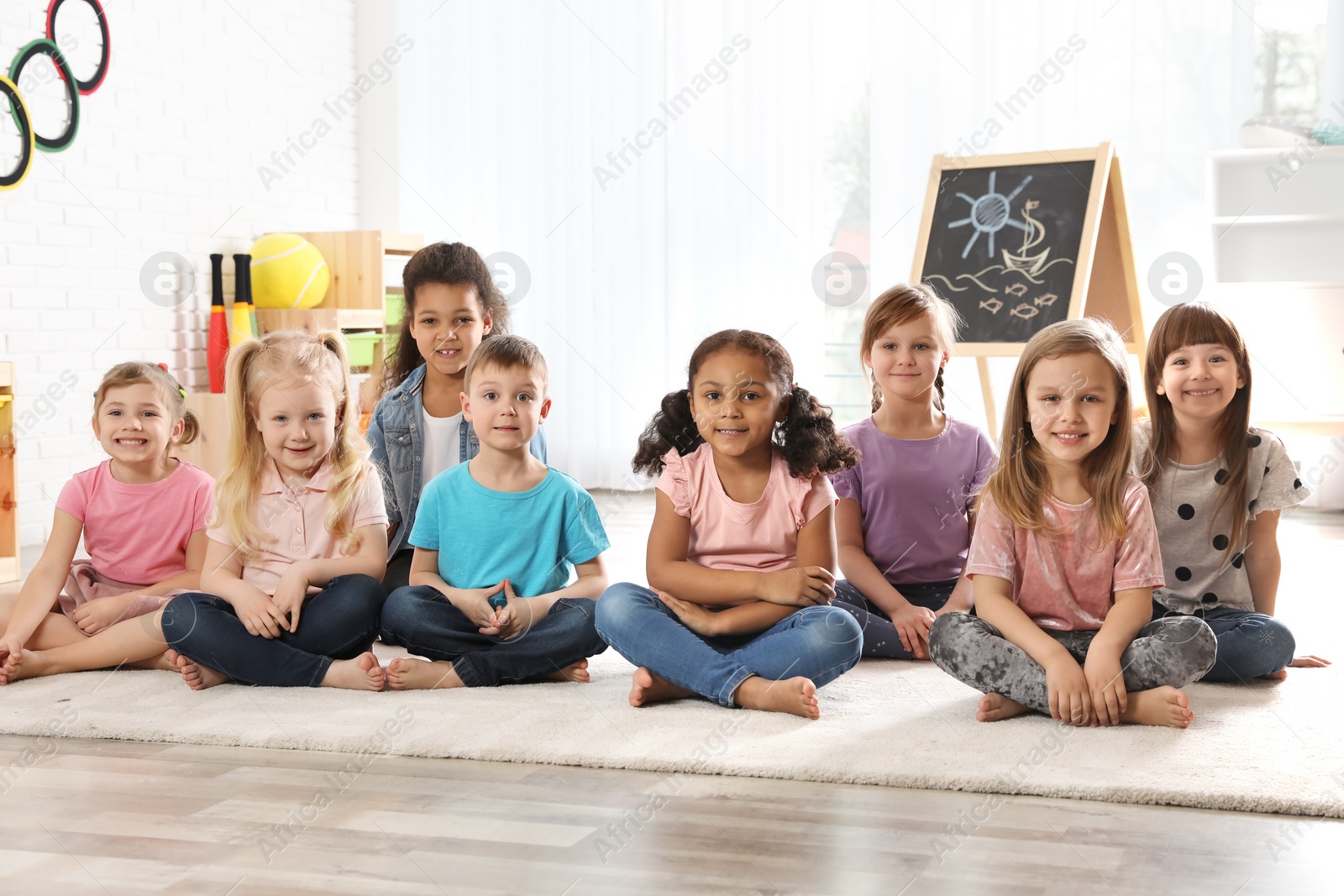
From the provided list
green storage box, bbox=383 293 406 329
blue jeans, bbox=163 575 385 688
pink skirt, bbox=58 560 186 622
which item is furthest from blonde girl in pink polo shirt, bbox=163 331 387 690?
green storage box, bbox=383 293 406 329

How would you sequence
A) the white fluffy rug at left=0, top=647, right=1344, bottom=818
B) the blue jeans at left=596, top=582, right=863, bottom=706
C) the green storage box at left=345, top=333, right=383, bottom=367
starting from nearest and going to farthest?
1. the white fluffy rug at left=0, top=647, right=1344, bottom=818
2. the blue jeans at left=596, top=582, right=863, bottom=706
3. the green storage box at left=345, top=333, right=383, bottom=367

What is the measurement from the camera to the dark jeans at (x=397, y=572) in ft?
7.28

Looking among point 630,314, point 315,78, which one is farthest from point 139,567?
point 315,78

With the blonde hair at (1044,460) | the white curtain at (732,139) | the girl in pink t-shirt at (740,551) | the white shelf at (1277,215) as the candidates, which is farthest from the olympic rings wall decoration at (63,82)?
the white shelf at (1277,215)

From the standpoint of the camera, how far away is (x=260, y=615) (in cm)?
182

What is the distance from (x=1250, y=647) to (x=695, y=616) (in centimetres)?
79

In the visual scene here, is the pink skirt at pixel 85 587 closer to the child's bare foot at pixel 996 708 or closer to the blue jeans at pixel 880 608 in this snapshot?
the blue jeans at pixel 880 608

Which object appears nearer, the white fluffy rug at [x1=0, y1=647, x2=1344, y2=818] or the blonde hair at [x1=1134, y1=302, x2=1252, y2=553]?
the white fluffy rug at [x1=0, y1=647, x2=1344, y2=818]

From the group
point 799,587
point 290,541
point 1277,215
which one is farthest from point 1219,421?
point 1277,215

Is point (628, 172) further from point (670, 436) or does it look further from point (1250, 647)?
point (1250, 647)

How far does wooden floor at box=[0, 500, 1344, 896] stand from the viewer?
1.13 meters

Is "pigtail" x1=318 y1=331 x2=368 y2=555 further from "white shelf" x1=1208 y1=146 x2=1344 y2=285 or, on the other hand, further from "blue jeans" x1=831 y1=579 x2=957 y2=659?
"white shelf" x1=1208 y1=146 x2=1344 y2=285

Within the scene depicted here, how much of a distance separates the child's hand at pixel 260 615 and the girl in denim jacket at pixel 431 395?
0.38 metres

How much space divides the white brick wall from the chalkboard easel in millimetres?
2232
